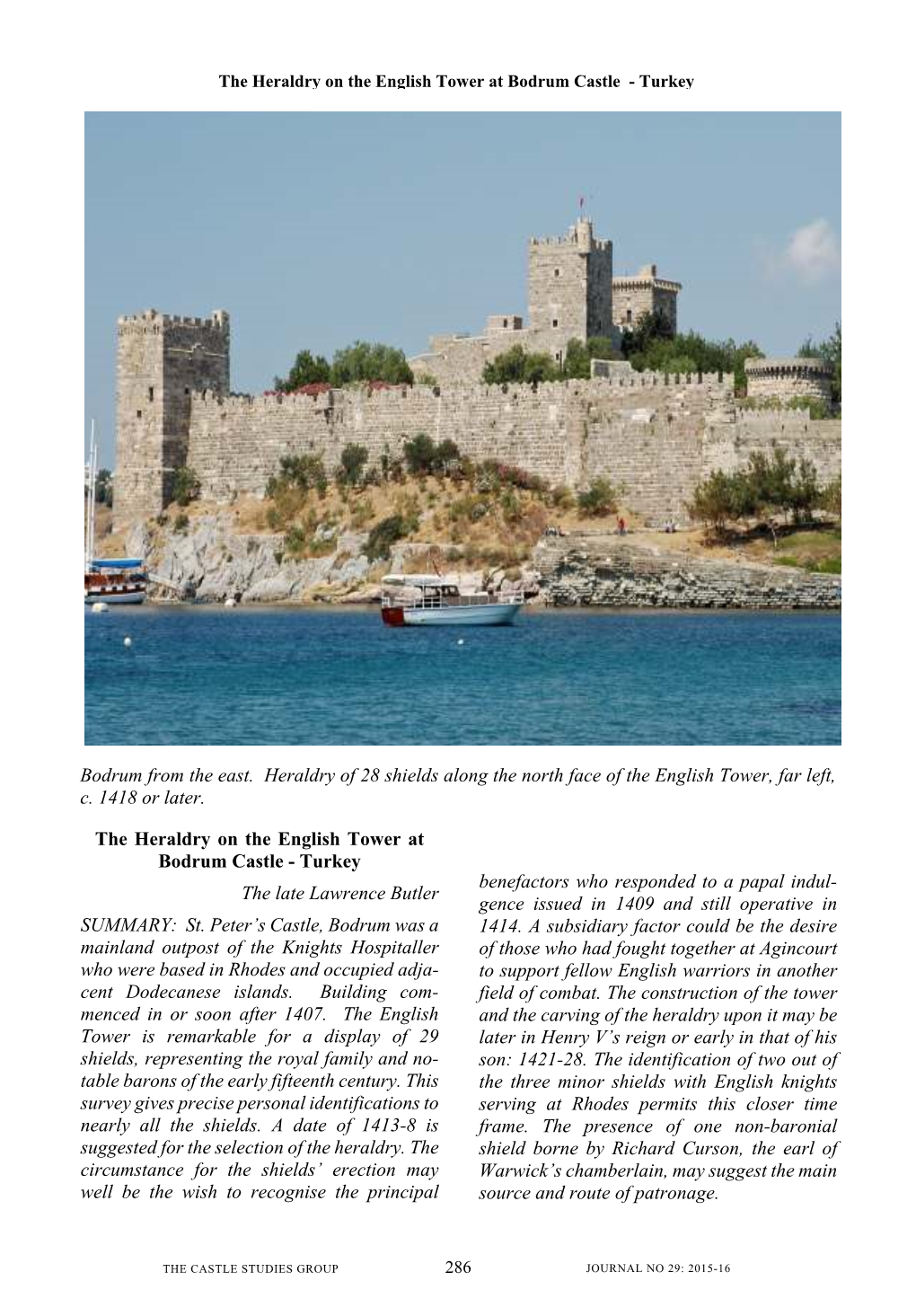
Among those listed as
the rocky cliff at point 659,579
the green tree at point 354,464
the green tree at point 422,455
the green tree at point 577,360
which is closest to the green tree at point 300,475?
the green tree at point 354,464

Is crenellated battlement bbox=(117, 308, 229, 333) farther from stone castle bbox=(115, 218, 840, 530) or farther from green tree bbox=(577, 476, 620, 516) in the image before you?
green tree bbox=(577, 476, 620, 516)

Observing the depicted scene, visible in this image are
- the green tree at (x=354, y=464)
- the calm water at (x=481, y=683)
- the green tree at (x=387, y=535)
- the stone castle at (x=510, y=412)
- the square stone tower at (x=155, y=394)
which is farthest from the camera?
the square stone tower at (x=155, y=394)

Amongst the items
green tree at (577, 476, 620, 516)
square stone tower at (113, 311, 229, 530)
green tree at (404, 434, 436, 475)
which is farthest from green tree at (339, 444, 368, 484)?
green tree at (577, 476, 620, 516)

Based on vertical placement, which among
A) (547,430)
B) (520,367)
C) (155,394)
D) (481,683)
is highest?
(520,367)

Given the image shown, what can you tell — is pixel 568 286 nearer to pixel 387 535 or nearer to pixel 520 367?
pixel 520 367

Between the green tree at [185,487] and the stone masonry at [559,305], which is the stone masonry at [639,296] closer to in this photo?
the stone masonry at [559,305]

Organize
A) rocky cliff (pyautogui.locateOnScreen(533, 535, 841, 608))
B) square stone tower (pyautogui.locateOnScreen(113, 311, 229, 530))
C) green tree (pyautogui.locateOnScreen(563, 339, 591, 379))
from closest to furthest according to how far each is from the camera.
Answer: rocky cliff (pyautogui.locateOnScreen(533, 535, 841, 608)) < green tree (pyautogui.locateOnScreen(563, 339, 591, 379)) < square stone tower (pyautogui.locateOnScreen(113, 311, 229, 530))

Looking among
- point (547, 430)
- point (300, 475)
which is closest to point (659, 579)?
point (547, 430)

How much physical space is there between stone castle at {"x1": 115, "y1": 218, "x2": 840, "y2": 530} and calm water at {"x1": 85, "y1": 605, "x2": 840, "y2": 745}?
6.06 m

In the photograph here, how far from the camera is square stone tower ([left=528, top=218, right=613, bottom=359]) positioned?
168 ft

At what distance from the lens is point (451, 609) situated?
38719 mm

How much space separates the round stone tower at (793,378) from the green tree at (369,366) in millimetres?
10128

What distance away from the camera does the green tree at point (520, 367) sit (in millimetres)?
49875

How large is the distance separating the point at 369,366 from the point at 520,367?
784cm
